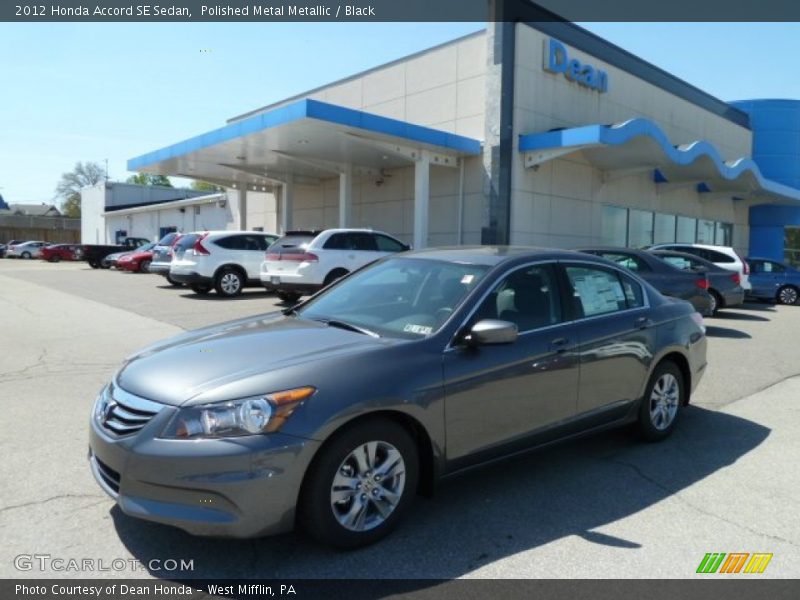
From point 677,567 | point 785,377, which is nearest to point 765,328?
point 785,377

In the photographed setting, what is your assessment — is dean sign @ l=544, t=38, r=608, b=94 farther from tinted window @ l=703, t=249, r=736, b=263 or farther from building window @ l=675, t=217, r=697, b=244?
building window @ l=675, t=217, r=697, b=244

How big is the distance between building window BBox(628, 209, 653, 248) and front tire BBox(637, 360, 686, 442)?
65.6 feet

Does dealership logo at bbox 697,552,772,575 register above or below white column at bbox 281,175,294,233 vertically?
below

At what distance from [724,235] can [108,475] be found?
3375cm

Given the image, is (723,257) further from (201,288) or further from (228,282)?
(201,288)

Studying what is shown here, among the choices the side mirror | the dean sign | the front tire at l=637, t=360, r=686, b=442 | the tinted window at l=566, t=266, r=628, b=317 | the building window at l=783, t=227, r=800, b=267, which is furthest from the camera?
the building window at l=783, t=227, r=800, b=267

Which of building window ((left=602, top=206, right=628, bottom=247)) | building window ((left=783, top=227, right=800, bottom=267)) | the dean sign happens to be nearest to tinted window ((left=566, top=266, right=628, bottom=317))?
the dean sign

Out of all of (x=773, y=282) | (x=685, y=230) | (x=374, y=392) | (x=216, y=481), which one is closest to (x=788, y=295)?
(x=773, y=282)

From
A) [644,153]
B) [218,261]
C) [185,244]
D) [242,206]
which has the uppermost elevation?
[644,153]

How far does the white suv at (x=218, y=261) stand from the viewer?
1512 cm

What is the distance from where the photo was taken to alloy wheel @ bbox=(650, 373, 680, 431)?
501 centimetres

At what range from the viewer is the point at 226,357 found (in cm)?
337

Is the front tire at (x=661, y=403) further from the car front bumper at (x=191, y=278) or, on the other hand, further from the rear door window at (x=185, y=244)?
the rear door window at (x=185, y=244)

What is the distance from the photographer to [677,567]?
311 centimetres
